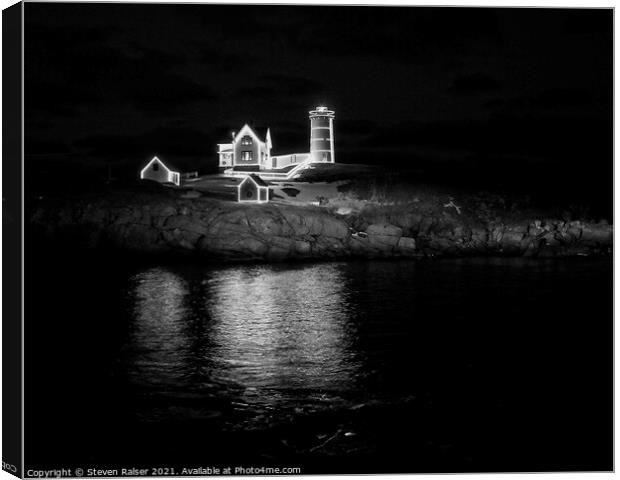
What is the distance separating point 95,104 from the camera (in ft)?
52.1

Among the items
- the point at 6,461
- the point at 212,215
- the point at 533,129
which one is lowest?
the point at 6,461

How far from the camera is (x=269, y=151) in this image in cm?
2562

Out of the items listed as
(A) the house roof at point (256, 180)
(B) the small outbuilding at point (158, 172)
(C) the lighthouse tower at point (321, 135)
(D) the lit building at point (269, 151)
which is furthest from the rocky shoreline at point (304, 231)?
(C) the lighthouse tower at point (321, 135)

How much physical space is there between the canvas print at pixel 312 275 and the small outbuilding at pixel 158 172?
178mm

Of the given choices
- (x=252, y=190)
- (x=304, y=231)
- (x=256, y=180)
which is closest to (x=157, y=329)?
(x=304, y=231)

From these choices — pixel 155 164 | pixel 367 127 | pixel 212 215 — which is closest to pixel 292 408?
pixel 367 127

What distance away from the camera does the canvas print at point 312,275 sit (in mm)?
10070

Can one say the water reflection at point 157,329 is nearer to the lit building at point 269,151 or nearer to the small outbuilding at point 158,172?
the small outbuilding at point 158,172

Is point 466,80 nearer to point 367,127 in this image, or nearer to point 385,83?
point 385,83

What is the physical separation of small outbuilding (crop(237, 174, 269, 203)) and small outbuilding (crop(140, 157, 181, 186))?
3.47 meters

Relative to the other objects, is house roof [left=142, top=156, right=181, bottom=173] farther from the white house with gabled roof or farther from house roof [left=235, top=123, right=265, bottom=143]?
house roof [left=235, top=123, right=265, bottom=143]

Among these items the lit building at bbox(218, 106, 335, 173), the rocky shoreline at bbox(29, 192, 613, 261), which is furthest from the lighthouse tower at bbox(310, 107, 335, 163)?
the rocky shoreline at bbox(29, 192, 613, 261)

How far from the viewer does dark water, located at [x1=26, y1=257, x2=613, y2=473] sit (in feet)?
31.9

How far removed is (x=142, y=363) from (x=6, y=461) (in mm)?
3739
